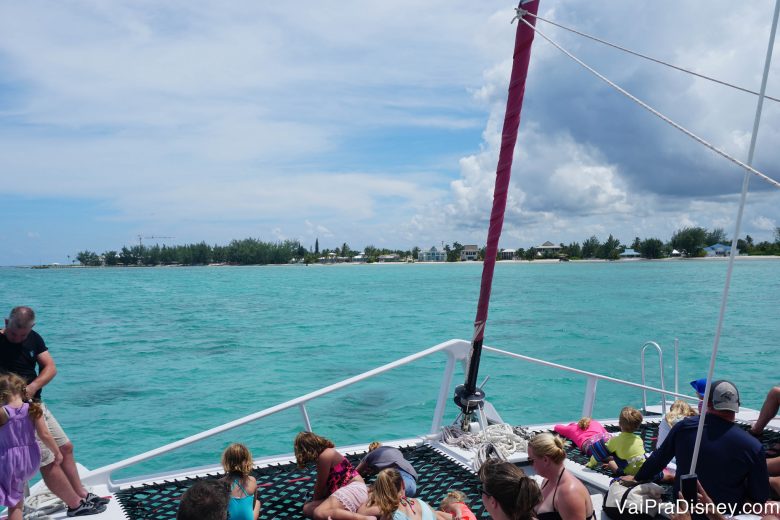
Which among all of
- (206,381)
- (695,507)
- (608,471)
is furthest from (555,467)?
(206,381)

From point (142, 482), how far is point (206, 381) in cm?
1984

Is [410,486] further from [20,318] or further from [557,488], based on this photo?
[20,318]

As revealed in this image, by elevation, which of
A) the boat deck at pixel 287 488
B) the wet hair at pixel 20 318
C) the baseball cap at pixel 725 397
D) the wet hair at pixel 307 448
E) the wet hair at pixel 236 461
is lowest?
the boat deck at pixel 287 488

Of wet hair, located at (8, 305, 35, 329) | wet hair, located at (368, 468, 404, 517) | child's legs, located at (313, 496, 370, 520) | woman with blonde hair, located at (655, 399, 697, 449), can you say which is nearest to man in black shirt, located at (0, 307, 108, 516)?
wet hair, located at (8, 305, 35, 329)

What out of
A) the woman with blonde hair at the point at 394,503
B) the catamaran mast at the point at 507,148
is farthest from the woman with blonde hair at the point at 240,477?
the catamaran mast at the point at 507,148

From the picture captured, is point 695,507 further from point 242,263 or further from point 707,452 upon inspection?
point 242,263

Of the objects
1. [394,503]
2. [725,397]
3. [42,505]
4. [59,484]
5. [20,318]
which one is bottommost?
[42,505]

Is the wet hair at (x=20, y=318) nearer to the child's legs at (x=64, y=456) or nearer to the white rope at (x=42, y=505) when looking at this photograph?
the child's legs at (x=64, y=456)

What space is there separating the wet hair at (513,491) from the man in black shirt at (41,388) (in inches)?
131

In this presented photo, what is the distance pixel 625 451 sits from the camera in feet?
17.4

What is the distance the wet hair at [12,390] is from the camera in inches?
163

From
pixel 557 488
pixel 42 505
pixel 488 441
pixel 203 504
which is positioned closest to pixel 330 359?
pixel 488 441

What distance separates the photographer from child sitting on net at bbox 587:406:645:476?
206 inches

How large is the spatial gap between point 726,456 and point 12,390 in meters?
4.76
